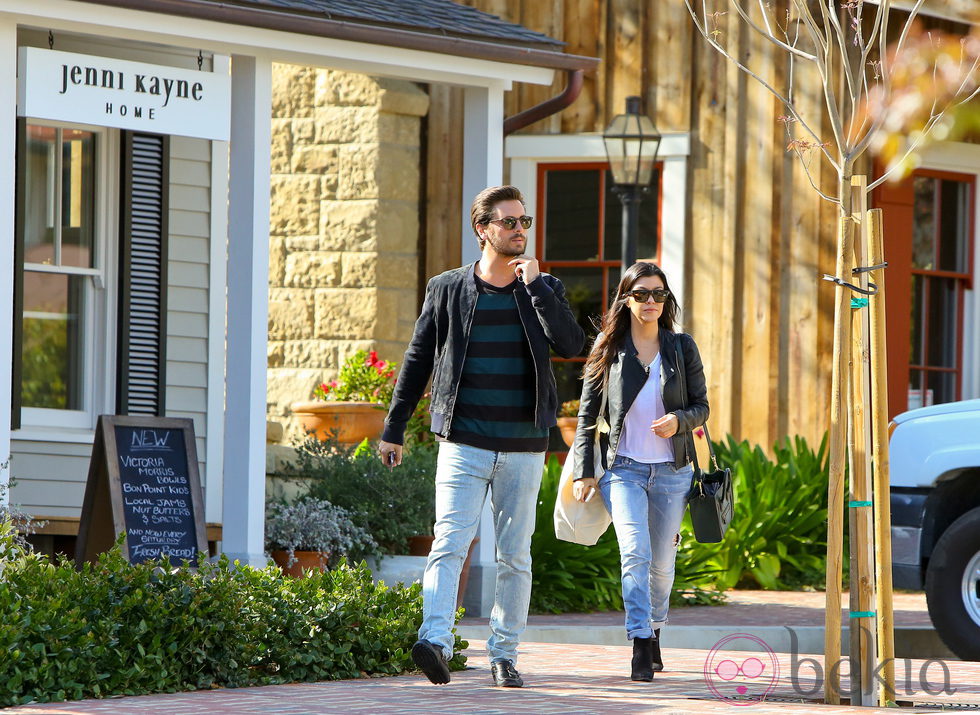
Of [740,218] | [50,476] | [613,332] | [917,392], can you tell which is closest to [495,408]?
[613,332]

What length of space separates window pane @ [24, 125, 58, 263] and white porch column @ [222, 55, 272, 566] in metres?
1.87

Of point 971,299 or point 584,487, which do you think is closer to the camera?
point 584,487

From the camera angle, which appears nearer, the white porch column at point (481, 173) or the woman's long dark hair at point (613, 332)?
the woman's long dark hair at point (613, 332)

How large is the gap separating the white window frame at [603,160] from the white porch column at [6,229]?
596 centimetres

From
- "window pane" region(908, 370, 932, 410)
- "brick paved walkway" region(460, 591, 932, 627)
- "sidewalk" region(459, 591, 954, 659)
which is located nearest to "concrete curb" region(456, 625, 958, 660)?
"sidewalk" region(459, 591, 954, 659)

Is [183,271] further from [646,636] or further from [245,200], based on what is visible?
[646,636]

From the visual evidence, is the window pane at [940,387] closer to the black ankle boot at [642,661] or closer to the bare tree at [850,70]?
the bare tree at [850,70]

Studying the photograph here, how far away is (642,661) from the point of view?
7008 mm

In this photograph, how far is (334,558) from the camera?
10.2 metres

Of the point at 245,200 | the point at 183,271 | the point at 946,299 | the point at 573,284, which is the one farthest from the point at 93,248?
the point at 946,299

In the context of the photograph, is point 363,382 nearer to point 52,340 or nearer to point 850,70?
point 52,340

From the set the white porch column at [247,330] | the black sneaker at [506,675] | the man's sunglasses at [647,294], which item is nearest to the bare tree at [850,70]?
the man's sunglasses at [647,294]

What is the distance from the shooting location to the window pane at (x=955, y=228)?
1438 cm

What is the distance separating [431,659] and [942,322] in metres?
9.10
